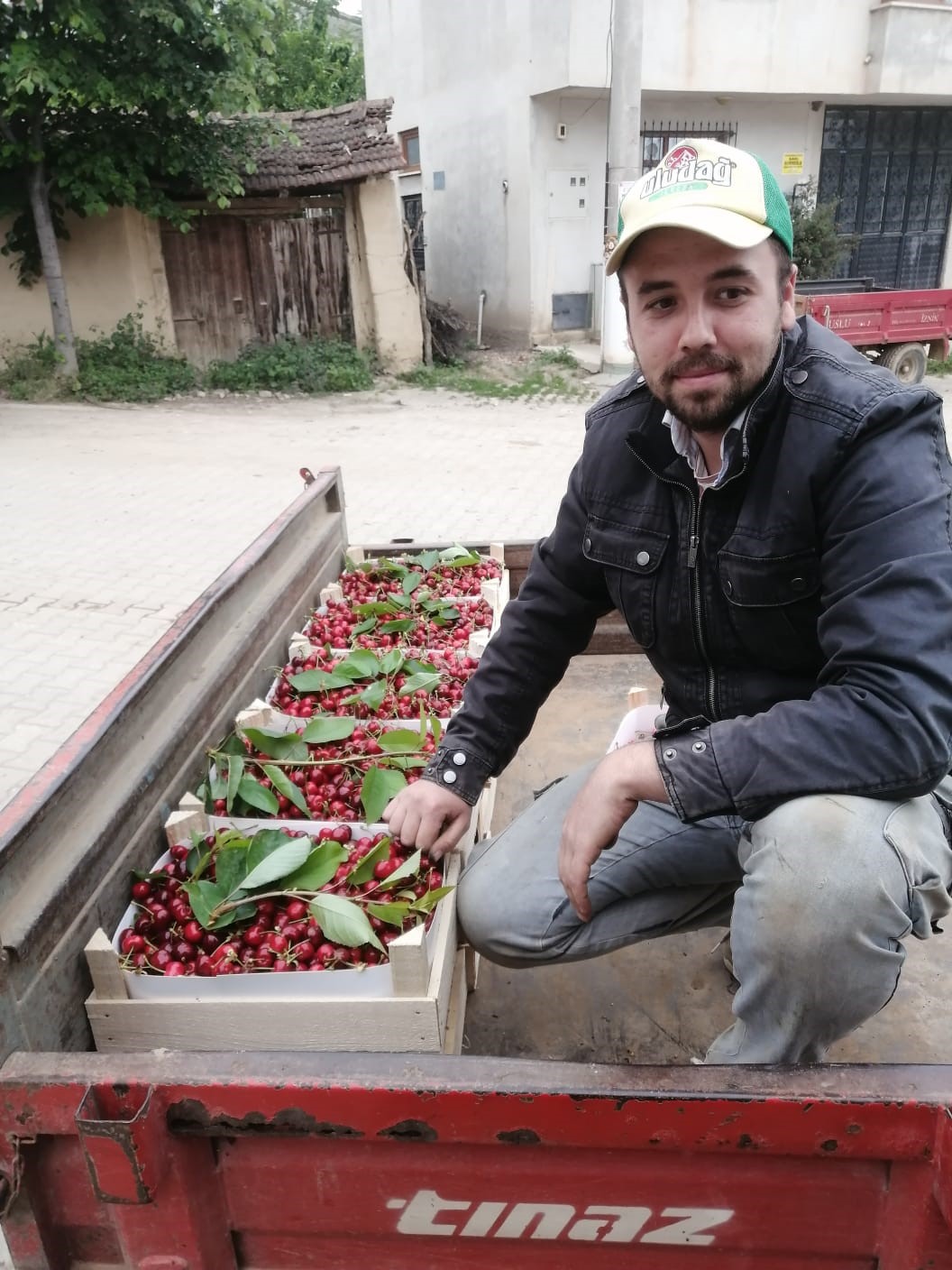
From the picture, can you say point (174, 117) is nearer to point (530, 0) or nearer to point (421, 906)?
point (530, 0)

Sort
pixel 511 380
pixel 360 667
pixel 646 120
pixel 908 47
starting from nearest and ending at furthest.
Answer: pixel 360 667
pixel 511 380
pixel 908 47
pixel 646 120

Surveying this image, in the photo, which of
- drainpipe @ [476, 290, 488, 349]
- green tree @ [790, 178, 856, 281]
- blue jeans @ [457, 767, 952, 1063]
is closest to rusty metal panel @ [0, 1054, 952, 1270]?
blue jeans @ [457, 767, 952, 1063]

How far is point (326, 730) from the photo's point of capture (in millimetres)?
2604

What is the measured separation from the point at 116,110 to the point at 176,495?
5.91 meters

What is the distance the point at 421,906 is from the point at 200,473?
7856mm

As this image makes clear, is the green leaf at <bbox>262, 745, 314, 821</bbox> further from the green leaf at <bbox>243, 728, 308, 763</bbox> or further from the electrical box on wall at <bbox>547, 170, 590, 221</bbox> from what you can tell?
Answer: the electrical box on wall at <bbox>547, 170, 590, 221</bbox>

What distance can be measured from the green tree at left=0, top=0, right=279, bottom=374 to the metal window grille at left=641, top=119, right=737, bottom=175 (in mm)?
5942

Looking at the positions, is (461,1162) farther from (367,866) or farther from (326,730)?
(326,730)

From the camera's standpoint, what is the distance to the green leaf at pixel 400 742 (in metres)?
2.55

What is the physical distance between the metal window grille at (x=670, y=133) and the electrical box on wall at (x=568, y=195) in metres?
0.94

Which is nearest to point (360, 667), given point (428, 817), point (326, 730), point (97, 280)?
point (326, 730)

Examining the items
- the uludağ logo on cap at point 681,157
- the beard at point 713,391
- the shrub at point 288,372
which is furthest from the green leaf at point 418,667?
the shrub at point 288,372

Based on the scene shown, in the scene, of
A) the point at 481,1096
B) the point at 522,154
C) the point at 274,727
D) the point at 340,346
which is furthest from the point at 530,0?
the point at 481,1096

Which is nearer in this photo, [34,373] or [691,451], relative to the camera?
[691,451]
